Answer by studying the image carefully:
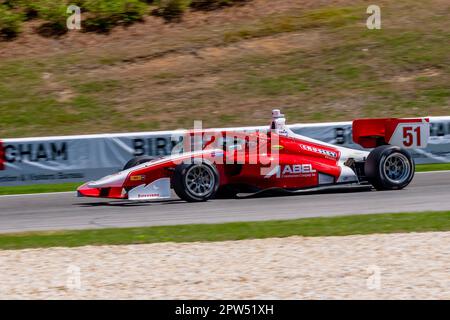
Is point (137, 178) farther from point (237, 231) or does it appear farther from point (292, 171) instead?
point (237, 231)

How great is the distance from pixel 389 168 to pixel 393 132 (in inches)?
22.7

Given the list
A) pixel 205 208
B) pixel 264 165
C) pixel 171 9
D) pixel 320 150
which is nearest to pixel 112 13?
pixel 171 9

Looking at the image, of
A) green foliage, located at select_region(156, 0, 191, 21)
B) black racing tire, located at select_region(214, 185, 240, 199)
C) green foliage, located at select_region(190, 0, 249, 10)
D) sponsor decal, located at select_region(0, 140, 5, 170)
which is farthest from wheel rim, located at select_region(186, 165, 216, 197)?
green foliage, located at select_region(190, 0, 249, 10)

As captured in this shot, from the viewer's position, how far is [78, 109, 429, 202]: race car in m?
12.4

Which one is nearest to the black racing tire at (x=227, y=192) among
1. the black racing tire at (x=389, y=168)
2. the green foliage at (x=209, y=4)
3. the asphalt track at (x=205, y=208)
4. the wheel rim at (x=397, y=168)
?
the asphalt track at (x=205, y=208)

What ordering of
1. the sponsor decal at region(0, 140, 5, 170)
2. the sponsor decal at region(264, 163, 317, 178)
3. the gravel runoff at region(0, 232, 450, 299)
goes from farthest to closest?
the sponsor decal at region(0, 140, 5, 170) → the sponsor decal at region(264, 163, 317, 178) → the gravel runoff at region(0, 232, 450, 299)

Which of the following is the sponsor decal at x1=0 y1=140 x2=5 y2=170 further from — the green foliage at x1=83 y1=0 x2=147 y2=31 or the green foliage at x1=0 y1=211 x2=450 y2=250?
the green foliage at x1=83 y1=0 x2=147 y2=31

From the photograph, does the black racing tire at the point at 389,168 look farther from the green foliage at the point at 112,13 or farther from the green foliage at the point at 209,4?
the green foliage at the point at 209,4

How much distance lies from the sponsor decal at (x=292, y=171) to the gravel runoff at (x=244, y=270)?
3541 mm

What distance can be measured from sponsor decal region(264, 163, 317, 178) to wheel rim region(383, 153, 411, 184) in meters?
1.16

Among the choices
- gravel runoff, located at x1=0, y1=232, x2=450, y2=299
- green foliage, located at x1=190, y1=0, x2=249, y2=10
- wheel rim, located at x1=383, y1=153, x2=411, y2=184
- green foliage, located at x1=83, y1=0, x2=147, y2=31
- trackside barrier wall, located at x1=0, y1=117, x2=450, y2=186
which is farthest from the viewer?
green foliage, located at x1=190, y1=0, x2=249, y2=10

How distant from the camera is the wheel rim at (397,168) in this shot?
43.4 feet

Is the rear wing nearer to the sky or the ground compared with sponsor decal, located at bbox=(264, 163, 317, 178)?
nearer to the sky
